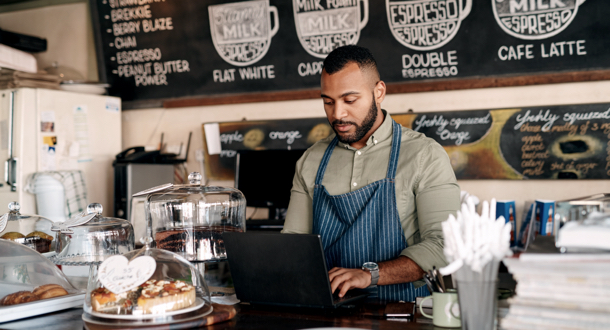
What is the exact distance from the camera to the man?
71.4 inches

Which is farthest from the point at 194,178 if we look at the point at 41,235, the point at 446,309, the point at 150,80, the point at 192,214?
the point at 150,80

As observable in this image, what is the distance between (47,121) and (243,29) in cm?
146

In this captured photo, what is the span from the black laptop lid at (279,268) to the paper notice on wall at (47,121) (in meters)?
2.82

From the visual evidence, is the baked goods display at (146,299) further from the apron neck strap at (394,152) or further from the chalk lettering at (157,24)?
the chalk lettering at (157,24)

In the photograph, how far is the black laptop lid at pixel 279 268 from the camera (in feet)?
4.41

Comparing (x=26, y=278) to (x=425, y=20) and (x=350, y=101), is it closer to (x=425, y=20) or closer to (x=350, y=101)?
(x=350, y=101)

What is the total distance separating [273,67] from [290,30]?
0.27 m

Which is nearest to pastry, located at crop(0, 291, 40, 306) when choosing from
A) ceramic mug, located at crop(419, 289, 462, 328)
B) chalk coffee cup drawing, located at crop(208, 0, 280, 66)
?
ceramic mug, located at crop(419, 289, 462, 328)

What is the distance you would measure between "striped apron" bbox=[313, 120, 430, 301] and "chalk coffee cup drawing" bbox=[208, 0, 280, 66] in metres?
2.09

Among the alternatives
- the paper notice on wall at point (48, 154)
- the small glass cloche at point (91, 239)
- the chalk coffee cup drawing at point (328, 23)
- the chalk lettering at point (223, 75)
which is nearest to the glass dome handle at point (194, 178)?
the small glass cloche at point (91, 239)

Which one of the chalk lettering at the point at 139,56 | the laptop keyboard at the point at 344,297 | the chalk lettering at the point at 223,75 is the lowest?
the laptop keyboard at the point at 344,297

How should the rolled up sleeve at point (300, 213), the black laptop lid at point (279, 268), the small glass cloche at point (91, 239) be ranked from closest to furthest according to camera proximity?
the black laptop lid at point (279, 268)
the small glass cloche at point (91, 239)
the rolled up sleeve at point (300, 213)

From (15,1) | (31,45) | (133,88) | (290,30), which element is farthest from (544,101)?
(15,1)

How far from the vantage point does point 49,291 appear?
5.13ft
